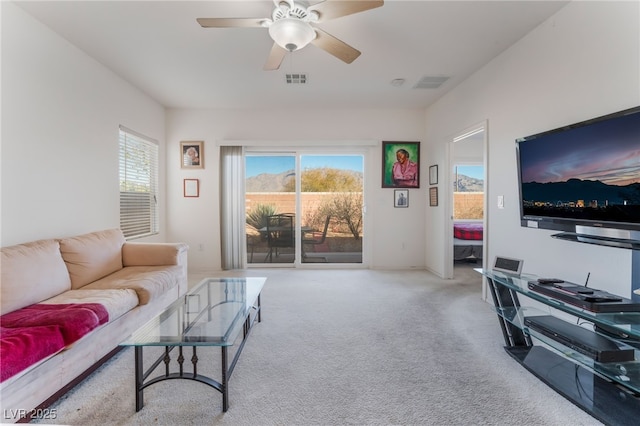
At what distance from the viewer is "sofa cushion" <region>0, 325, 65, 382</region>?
1376 mm

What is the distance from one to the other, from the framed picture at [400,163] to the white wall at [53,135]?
3.89 metres

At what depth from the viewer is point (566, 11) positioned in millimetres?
2312

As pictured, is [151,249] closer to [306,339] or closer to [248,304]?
[248,304]

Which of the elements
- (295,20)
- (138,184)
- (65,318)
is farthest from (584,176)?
(138,184)

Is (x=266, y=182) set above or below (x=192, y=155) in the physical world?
below

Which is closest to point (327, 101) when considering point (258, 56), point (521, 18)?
point (258, 56)

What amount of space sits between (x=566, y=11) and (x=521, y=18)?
30 cm

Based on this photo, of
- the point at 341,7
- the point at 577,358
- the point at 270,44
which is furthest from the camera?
the point at 270,44

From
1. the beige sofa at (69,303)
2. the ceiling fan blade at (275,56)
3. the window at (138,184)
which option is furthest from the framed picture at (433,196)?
the window at (138,184)

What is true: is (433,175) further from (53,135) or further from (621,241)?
(53,135)

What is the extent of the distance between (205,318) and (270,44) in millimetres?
2557

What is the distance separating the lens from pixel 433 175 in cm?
470

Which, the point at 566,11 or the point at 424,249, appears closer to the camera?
the point at 566,11

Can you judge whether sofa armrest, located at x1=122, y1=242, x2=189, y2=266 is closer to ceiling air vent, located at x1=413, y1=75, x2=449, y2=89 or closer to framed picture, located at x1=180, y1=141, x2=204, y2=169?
framed picture, located at x1=180, y1=141, x2=204, y2=169
